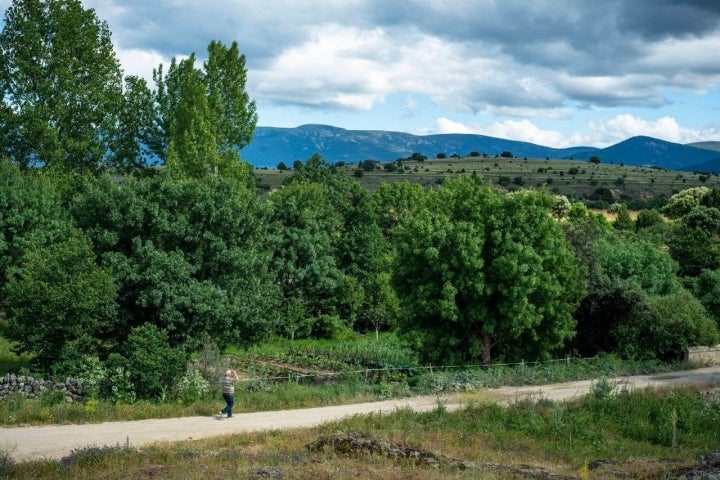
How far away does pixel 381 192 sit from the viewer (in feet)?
229

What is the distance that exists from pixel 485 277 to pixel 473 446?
15.4m

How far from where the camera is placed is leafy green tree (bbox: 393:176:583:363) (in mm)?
32562

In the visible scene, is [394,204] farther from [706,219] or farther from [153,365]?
[153,365]

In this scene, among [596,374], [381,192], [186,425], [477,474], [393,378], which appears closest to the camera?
[477,474]

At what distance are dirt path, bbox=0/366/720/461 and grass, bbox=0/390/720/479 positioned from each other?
109 centimetres

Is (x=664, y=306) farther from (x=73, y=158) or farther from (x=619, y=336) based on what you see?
(x=73, y=158)

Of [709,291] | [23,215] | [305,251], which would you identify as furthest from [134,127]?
[709,291]

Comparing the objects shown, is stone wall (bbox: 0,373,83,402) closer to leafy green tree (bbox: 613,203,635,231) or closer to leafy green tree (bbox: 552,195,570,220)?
leafy green tree (bbox: 552,195,570,220)

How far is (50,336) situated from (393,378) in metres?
14.5

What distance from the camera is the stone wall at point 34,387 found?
22469 mm

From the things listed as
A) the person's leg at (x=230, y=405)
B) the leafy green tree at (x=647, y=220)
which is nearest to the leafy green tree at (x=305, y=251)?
the person's leg at (x=230, y=405)

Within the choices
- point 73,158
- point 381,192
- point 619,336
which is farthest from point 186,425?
point 381,192

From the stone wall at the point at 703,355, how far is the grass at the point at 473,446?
817cm

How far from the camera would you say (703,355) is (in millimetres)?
32781
